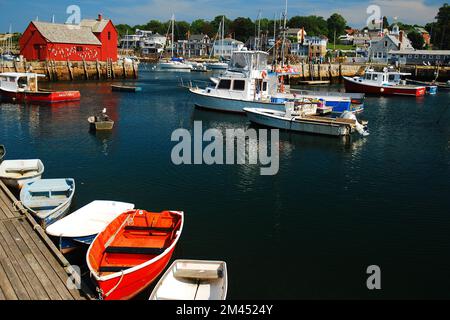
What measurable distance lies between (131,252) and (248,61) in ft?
108

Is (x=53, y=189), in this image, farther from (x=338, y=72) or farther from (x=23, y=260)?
(x=338, y=72)

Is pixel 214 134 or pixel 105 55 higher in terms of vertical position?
pixel 105 55

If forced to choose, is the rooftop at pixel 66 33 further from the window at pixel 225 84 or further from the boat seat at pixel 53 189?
the boat seat at pixel 53 189

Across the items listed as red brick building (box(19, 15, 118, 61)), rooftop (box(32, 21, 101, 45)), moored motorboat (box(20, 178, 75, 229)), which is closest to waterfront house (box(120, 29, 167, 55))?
red brick building (box(19, 15, 118, 61))

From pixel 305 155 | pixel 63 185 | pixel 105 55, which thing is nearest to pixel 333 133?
pixel 305 155

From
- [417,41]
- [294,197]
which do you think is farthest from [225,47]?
[294,197]

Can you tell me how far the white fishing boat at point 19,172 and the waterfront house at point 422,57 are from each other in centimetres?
9373

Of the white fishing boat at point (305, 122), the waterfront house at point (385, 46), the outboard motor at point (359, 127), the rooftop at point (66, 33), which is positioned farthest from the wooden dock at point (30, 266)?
the waterfront house at point (385, 46)

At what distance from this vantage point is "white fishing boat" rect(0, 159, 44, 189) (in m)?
18.7

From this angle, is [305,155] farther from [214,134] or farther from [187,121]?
[187,121]

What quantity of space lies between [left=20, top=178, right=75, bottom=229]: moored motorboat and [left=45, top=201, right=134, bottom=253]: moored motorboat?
2.58ft

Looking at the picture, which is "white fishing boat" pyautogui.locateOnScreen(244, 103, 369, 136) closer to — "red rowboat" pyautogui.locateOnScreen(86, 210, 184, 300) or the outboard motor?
the outboard motor

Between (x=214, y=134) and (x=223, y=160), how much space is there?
8.40 m
